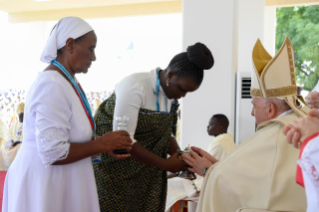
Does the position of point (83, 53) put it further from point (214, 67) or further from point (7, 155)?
point (7, 155)

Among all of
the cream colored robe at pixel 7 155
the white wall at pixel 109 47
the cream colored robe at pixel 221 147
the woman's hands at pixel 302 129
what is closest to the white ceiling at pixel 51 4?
the white wall at pixel 109 47

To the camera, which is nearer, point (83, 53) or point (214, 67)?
point (83, 53)

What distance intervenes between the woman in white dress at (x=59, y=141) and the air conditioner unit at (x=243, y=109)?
293 centimetres

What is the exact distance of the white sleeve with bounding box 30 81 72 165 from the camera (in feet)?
4.27

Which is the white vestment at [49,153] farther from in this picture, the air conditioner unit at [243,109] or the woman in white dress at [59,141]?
the air conditioner unit at [243,109]

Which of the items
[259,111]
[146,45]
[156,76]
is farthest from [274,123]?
[146,45]

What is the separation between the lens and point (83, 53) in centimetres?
154

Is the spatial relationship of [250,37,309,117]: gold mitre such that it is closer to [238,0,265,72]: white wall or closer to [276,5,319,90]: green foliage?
[238,0,265,72]: white wall

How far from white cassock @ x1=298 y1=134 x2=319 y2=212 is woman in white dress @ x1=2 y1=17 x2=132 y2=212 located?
0.84 metres

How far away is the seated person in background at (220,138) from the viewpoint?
3559 millimetres

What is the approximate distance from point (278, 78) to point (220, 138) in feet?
6.14

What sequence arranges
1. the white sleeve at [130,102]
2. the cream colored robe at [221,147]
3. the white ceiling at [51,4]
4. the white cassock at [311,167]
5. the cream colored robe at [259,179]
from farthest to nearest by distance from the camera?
the white ceiling at [51,4] < the cream colored robe at [221,147] < the white sleeve at [130,102] < the cream colored robe at [259,179] < the white cassock at [311,167]

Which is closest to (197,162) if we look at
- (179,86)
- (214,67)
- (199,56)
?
(179,86)

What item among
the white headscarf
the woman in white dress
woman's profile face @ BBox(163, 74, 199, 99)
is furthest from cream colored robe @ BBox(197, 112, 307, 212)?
the white headscarf
